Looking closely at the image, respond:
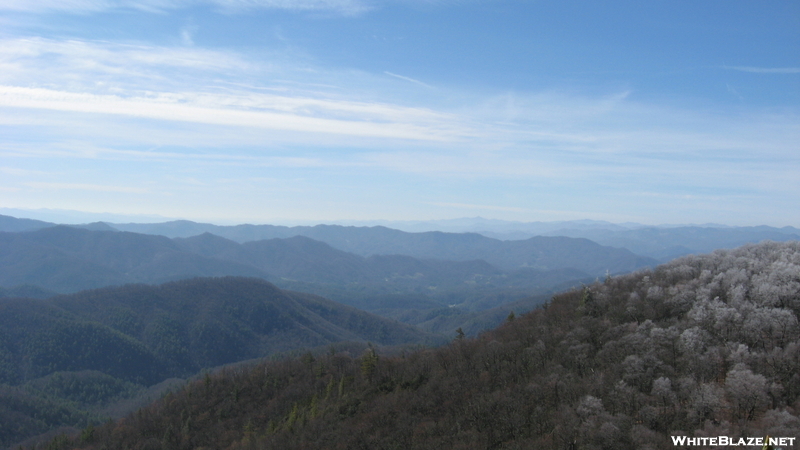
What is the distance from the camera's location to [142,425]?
129m

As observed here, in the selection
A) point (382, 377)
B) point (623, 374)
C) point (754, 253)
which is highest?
point (754, 253)

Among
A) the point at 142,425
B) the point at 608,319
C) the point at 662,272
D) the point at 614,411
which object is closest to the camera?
the point at 614,411

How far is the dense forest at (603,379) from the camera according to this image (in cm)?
4659

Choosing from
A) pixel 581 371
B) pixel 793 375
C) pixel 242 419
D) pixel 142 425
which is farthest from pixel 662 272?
pixel 142 425

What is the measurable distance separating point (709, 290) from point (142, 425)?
147 m

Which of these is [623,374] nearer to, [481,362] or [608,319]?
[608,319]

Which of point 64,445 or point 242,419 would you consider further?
point 64,445

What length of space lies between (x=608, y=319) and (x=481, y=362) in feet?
79.1

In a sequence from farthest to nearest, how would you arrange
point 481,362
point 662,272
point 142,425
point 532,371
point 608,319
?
point 142,425 → point 662,272 → point 481,362 → point 608,319 → point 532,371

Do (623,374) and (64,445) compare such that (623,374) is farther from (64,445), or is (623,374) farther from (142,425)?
(64,445)

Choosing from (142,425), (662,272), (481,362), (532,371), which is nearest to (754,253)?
(662,272)

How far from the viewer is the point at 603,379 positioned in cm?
5844

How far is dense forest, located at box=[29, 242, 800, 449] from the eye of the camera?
46594mm

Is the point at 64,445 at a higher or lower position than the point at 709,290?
lower
